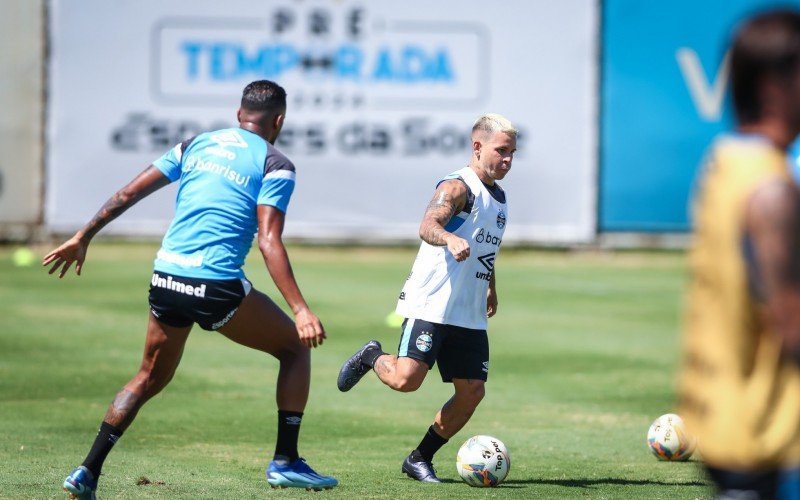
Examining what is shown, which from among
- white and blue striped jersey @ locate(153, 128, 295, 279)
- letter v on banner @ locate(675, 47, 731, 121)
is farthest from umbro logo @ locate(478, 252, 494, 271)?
letter v on banner @ locate(675, 47, 731, 121)

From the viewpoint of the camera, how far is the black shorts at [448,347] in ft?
25.4

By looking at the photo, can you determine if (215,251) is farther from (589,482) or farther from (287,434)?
(589,482)

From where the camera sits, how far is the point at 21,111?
2441 centimetres

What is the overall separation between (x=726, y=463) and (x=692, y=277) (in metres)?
0.54

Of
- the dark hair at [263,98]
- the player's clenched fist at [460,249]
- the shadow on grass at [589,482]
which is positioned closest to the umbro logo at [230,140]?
the dark hair at [263,98]

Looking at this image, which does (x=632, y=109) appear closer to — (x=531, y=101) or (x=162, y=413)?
(x=531, y=101)

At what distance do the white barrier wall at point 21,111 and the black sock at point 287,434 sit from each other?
59.3 ft

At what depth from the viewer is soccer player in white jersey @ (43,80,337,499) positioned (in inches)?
266

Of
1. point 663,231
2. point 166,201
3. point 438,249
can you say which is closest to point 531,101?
point 663,231

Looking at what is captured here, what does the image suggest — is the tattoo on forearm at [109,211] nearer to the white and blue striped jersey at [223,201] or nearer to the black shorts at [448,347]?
the white and blue striped jersey at [223,201]

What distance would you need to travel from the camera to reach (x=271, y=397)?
11305 mm

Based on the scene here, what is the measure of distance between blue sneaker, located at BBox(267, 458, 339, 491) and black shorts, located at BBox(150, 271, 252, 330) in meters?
0.94

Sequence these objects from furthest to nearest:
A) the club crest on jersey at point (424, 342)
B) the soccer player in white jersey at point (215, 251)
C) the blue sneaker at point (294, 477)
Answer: the club crest on jersey at point (424, 342)
the blue sneaker at point (294, 477)
the soccer player in white jersey at point (215, 251)

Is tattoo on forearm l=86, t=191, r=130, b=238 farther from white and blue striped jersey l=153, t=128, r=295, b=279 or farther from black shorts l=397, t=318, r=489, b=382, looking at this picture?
black shorts l=397, t=318, r=489, b=382
